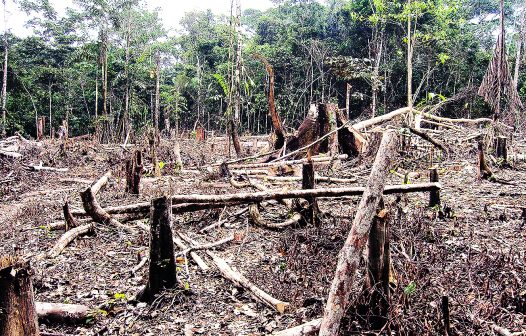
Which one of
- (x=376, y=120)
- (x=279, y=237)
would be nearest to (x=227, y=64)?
(x=376, y=120)

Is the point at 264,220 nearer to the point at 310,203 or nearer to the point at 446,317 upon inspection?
the point at 310,203

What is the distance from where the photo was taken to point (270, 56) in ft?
90.7

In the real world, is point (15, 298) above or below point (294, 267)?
above

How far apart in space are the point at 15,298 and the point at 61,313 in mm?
1270

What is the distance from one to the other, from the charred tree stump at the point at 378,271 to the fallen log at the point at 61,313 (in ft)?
8.17

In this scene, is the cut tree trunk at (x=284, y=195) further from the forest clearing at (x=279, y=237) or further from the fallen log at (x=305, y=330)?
the fallen log at (x=305, y=330)

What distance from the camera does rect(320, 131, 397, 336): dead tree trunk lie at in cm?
234

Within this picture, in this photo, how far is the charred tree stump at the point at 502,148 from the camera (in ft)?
31.8

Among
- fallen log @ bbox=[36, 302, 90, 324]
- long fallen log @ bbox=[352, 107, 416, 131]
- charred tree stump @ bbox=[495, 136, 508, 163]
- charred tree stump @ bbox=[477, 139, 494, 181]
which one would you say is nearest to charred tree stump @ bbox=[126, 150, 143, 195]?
fallen log @ bbox=[36, 302, 90, 324]

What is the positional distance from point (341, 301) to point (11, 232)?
577 centimetres

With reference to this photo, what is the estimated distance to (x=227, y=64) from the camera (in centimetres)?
2381

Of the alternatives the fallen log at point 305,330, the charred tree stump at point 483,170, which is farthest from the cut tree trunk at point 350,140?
the fallen log at point 305,330

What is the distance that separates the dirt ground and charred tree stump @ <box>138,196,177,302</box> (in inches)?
5.3

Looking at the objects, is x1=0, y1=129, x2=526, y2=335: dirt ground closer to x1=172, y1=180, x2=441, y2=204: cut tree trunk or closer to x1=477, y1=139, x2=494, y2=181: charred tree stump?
x1=477, y1=139, x2=494, y2=181: charred tree stump
